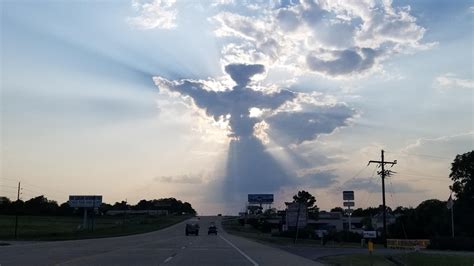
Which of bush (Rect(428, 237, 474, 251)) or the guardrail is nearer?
the guardrail

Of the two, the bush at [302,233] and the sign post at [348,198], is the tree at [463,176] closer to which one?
the bush at [302,233]

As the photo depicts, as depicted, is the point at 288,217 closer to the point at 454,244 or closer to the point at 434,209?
the point at 454,244

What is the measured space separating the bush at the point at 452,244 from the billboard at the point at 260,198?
120152 mm

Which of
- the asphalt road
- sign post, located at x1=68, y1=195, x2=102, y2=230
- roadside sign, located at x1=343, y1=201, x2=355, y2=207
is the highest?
sign post, located at x1=68, y1=195, x2=102, y2=230

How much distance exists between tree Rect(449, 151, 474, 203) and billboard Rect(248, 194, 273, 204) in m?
92.4

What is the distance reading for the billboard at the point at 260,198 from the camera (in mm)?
172000

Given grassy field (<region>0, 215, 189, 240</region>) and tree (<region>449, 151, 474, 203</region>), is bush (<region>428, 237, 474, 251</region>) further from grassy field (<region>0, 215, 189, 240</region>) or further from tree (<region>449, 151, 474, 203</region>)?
grassy field (<region>0, 215, 189, 240</region>)

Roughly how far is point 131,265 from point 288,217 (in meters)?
39.2

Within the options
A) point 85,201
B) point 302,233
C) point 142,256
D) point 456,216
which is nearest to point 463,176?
point 456,216

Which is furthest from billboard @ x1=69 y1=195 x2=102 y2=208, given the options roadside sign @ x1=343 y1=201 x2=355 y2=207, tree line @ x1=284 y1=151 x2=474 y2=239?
roadside sign @ x1=343 y1=201 x2=355 y2=207

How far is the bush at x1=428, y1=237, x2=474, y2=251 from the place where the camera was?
163 ft

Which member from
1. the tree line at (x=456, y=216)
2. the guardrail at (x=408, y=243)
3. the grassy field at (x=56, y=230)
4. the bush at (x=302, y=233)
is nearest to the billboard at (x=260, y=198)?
the grassy field at (x=56, y=230)

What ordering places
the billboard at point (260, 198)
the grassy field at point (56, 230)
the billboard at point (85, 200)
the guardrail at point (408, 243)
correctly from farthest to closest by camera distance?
1. the billboard at point (260, 198)
2. the billboard at point (85, 200)
3. the grassy field at point (56, 230)
4. the guardrail at point (408, 243)

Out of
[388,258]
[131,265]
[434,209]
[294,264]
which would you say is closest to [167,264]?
[131,265]
